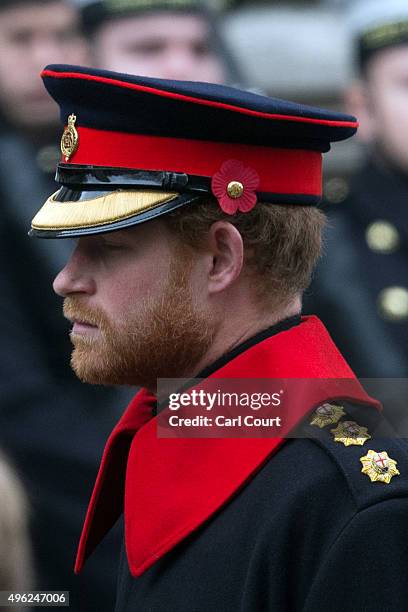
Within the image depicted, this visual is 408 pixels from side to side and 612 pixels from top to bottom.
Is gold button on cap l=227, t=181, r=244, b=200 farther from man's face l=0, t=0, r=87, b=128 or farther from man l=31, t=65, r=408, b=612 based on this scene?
man's face l=0, t=0, r=87, b=128

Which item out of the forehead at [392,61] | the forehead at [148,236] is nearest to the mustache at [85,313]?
the forehead at [148,236]

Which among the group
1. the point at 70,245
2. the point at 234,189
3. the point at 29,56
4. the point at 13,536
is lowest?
the point at 13,536

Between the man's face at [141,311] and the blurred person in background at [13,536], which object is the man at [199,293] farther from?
the blurred person in background at [13,536]

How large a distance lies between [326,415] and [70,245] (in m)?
2.42

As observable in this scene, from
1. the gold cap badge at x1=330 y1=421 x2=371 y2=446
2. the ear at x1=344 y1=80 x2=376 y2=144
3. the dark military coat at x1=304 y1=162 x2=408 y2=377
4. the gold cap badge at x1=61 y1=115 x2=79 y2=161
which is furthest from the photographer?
the ear at x1=344 y1=80 x2=376 y2=144

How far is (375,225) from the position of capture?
16.6 ft

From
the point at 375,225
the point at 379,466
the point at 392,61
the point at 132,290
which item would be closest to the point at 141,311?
the point at 132,290

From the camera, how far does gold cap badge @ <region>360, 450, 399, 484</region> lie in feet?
7.09

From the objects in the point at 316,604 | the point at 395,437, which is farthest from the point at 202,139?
the point at 316,604

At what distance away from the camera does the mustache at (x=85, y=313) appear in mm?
2428

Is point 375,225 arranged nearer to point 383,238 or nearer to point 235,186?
point 383,238

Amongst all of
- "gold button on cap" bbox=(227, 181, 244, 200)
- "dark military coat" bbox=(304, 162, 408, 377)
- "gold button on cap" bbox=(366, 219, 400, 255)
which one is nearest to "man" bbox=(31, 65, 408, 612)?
"gold button on cap" bbox=(227, 181, 244, 200)

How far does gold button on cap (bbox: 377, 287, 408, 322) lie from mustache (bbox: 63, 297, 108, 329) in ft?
8.15

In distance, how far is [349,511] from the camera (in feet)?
6.89
